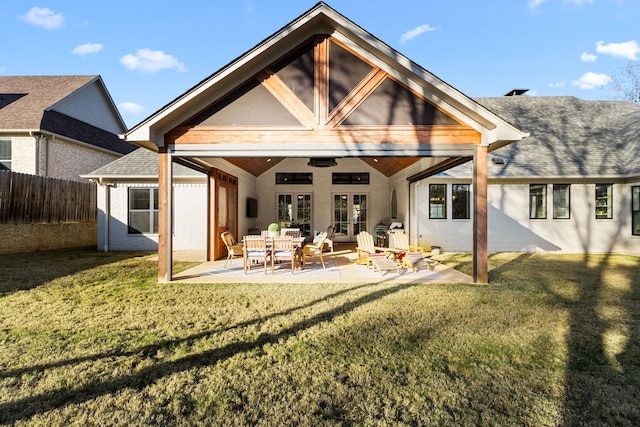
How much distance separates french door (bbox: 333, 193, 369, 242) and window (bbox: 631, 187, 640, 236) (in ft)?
31.6

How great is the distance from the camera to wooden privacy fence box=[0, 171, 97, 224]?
10555mm

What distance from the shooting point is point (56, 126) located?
1475 centimetres

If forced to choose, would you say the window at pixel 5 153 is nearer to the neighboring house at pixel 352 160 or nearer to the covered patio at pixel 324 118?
the neighboring house at pixel 352 160

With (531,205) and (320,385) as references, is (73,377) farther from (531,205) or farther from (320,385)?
(531,205)

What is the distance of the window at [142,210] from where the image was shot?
1245 centimetres

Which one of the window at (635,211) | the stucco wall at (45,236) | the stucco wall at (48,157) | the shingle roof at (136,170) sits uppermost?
the stucco wall at (48,157)

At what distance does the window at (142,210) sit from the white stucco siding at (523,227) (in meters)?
10.1

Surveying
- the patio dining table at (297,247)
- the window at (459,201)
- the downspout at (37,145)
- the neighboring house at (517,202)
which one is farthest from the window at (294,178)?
the downspout at (37,145)

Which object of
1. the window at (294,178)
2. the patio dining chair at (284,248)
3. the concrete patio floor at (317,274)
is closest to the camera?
the concrete patio floor at (317,274)

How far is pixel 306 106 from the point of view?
6797mm

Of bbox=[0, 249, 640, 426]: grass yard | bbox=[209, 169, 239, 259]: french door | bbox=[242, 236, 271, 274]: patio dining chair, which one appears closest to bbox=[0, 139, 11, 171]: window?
bbox=[209, 169, 239, 259]: french door

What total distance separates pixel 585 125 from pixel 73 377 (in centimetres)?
1859

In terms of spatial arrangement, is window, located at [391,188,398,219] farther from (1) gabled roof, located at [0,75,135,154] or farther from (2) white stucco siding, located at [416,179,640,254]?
(1) gabled roof, located at [0,75,135,154]

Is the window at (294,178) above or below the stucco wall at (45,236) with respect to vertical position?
above
